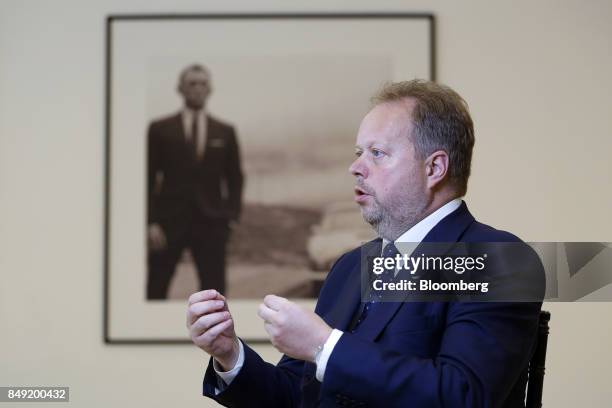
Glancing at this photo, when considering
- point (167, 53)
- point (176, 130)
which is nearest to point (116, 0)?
point (167, 53)

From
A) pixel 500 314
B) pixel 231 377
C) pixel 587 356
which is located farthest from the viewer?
pixel 587 356

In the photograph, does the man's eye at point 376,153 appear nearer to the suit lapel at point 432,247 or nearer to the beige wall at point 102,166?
the suit lapel at point 432,247

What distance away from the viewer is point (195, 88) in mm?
3668

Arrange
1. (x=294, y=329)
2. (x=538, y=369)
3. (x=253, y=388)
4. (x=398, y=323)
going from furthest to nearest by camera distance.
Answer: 1. (x=253, y=388)
2. (x=538, y=369)
3. (x=398, y=323)
4. (x=294, y=329)

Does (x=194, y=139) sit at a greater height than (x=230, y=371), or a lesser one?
greater

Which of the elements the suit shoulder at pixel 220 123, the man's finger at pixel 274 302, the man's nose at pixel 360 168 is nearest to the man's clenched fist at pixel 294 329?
the man's finger at pixel 274 302

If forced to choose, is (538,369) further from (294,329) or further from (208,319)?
(208,319)

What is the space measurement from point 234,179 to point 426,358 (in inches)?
82.1

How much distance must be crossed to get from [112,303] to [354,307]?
6.19ft

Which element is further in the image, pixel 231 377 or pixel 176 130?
pixel 176 130

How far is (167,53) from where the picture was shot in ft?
12.0

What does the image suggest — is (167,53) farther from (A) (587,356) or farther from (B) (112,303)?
(A) (587,356)

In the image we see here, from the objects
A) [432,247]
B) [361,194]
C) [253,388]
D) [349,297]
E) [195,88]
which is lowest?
[253,388]

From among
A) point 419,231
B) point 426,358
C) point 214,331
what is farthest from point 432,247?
point 214,331
